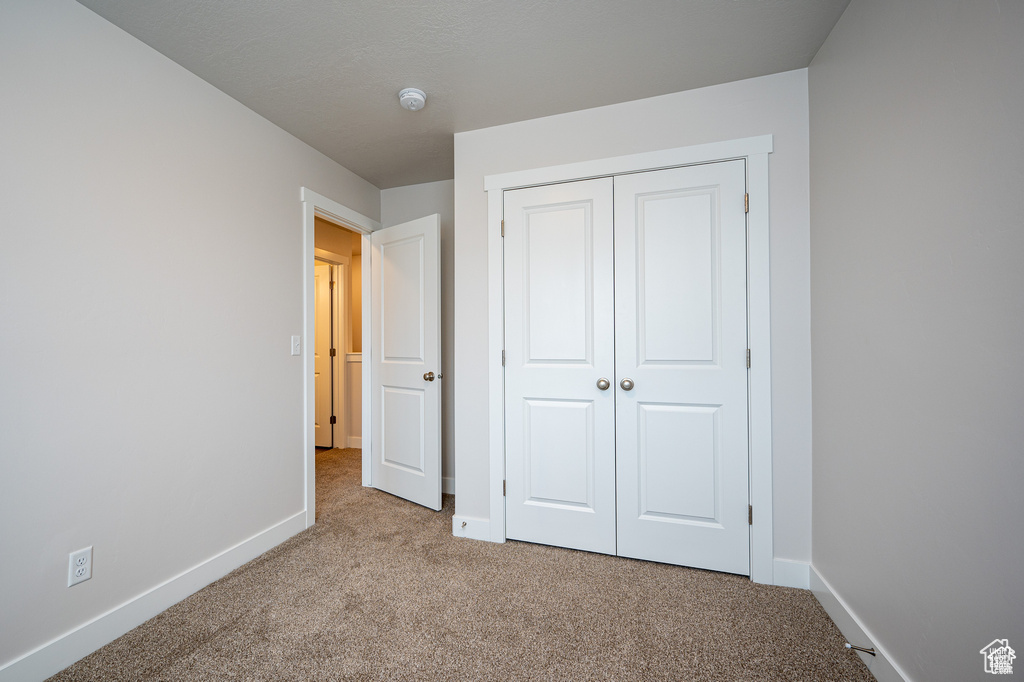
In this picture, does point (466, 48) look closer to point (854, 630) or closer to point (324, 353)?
point (854, 630)

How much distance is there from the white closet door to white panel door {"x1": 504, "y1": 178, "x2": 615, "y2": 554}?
90 millimetres

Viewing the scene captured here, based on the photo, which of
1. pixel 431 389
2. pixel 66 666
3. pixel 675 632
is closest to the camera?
pixel 66 666

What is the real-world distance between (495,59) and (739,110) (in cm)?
121

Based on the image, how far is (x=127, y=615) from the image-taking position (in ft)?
5.57

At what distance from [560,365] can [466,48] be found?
5.19ft

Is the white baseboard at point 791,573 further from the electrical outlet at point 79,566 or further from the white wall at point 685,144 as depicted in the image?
the electrical outlet at point 79,566

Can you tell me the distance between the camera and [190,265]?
2.01m

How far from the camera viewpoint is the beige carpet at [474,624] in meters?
1.46

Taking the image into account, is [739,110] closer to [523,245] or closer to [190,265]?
[523,245]

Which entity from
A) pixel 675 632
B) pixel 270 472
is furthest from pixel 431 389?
pixel 675 632

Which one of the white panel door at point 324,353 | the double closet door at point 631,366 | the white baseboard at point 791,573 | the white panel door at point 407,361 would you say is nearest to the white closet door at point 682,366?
the double closet door at point 631,366

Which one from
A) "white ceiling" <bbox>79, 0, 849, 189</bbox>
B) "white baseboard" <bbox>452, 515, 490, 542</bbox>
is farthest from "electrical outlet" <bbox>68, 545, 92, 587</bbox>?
"white ceiling" <bbox>79, 0, 849, 189</bbox>

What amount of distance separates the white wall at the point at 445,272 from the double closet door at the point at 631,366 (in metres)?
1.03

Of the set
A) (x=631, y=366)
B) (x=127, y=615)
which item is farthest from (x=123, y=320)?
(x=631, y=366)
